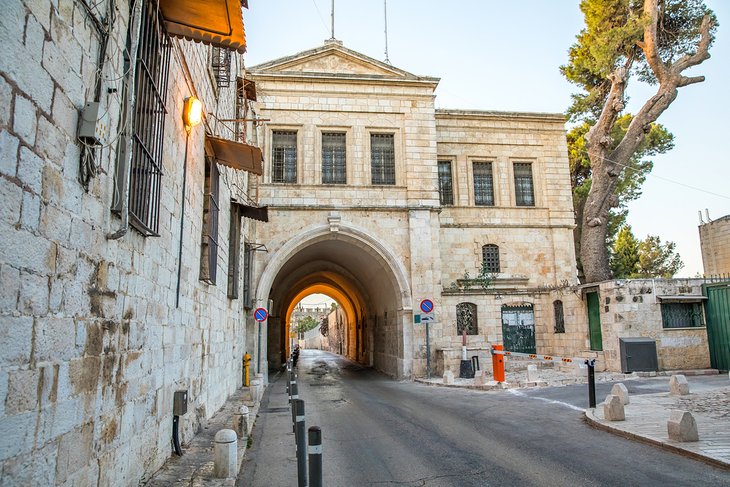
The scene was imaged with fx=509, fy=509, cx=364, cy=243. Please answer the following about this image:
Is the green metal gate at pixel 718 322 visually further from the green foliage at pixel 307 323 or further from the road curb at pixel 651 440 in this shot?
the green foliage at pixel 307 323

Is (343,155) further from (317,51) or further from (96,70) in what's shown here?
(96,70)

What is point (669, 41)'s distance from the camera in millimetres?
22219

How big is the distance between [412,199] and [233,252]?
8.76 metres

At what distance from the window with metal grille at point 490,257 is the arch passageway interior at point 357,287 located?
4.49 m

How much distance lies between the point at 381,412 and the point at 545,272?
13.9m

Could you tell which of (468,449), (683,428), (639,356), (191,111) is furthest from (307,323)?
(683,428)

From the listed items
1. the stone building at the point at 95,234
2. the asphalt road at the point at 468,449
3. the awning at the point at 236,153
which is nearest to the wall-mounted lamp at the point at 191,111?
the stone building at the point at 95,234

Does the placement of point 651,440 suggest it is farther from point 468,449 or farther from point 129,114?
point 129,114

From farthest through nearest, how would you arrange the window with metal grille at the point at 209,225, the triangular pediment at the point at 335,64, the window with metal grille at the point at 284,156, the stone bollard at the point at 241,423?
the triangular pediment at the point at 335,64 < the window with metal grille at the point at 284,156 < the window with metal grille at the point at 209,225 < the stone bollard at the point at 241,423

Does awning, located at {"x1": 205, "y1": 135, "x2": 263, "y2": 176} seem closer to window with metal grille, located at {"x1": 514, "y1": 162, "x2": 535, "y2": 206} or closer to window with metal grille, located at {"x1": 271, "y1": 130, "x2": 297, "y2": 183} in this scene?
window with metal grille, located at {"x1": 271, "y1": 130, "x2": 297, "y2": 183}

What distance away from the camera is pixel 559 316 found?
20.7 meters

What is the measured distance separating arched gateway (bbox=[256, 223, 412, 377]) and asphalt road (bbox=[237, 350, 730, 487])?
7487 millimetres

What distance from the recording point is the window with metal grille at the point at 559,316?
66.6 ft

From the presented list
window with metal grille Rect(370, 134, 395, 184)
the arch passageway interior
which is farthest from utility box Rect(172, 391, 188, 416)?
window with metal grille Rect(370, 134, 395, 184)
